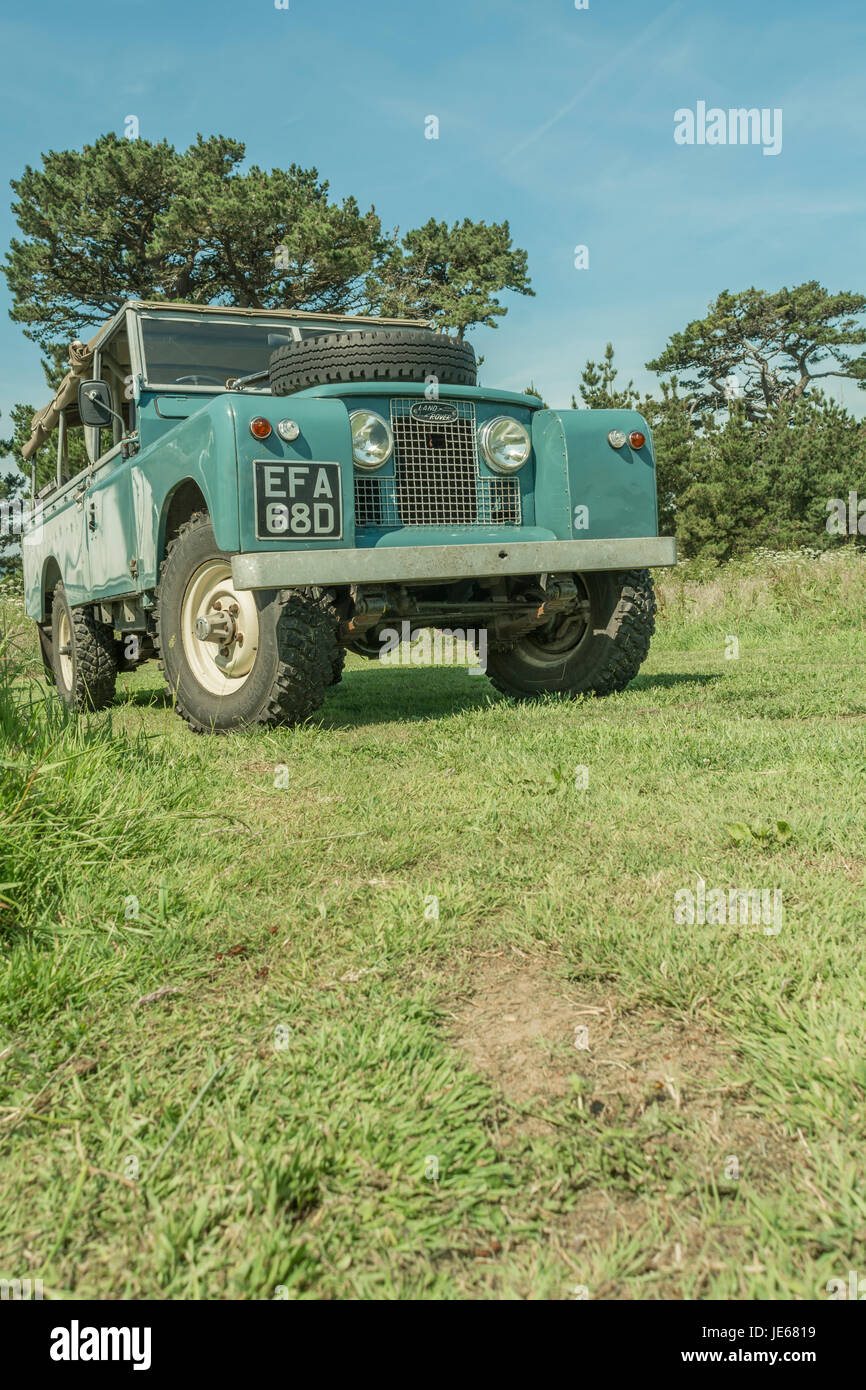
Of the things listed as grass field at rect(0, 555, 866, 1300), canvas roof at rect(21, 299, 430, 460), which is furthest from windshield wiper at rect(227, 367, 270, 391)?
grass field at rect(0, 555, 866, 1300)

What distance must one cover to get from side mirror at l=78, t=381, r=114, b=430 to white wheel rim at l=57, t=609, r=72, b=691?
173 cm

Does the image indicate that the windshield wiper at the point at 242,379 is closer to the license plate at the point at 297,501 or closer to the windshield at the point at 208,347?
the windshield at the point at 208,347

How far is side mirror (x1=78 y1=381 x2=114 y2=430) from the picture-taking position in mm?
5676

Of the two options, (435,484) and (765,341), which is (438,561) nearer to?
(435,484)

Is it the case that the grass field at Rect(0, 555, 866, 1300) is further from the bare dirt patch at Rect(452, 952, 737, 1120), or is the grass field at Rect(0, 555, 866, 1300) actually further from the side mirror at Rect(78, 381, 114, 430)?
the side mirror at Rect(78, 381, 114, 430)

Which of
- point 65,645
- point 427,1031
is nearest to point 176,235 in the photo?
point 65,645

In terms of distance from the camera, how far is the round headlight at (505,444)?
4.86 meters

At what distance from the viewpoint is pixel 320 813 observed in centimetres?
294

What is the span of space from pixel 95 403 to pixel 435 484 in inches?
90.9

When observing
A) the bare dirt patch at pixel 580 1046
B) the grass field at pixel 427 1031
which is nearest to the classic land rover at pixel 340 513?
the grass field at pixel 427 1031

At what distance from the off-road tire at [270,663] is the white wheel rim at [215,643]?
4cm
